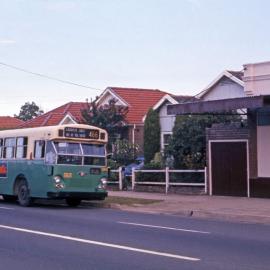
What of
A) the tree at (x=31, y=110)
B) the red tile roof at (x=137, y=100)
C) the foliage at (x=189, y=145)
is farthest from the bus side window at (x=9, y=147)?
the tree at (x=31, y=110)

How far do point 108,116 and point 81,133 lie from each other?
19.1m

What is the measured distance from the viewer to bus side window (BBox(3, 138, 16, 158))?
24.3 metres

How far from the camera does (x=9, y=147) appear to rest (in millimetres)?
24594

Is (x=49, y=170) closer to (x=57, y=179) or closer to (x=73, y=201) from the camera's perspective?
(x=57, y=179)

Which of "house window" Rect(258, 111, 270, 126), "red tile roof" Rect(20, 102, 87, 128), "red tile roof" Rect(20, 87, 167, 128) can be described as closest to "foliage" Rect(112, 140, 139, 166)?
"red tile roof" Rect(20, 87, 167, 128)

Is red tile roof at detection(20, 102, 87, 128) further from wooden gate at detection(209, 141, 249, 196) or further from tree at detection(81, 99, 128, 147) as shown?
wooden gate at detection(209, 141, 249, 196)

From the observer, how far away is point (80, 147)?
74.3ft

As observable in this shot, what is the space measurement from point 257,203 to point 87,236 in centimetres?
1018

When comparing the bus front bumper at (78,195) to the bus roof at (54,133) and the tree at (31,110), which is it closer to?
the bus roof at (54,133)

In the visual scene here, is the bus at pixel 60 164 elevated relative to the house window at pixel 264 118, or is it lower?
lower

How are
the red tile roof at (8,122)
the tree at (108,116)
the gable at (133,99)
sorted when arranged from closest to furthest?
1. the tree at (108,116)
2. the gable at (133,99)
3. the red tile roof at (8,122)

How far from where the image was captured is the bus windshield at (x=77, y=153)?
72.5ft

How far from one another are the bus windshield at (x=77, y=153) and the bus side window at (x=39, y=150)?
10.4 inches

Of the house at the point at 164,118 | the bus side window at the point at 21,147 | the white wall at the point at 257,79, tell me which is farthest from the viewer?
the house at the point at 164,118
